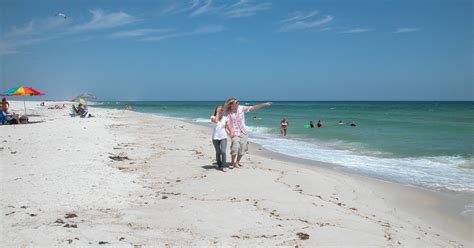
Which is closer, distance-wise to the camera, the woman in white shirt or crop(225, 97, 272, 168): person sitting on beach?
the woman in white shirt

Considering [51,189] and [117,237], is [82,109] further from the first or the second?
[117,237]

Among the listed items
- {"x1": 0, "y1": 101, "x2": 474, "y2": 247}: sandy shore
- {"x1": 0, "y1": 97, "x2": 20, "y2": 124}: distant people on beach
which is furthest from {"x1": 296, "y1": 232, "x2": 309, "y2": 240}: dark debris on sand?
{"x1": 0, "y1": 97, "x2": 20, "y2": 124}: distant people on beach

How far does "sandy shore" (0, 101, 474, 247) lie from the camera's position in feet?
15.3

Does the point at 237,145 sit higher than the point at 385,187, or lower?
higher

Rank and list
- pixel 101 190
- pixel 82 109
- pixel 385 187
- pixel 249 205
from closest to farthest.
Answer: pixel 249 205 → pixel 101 190 → pixel 385 187 → pixel 82 109

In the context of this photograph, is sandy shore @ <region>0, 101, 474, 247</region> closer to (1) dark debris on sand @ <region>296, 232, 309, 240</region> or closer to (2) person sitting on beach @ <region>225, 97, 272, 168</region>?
(1) dark debris on sand @ <region>296, 232, 309, 240</region>

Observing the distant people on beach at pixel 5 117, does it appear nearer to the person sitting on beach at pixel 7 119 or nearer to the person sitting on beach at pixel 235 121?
the person sitting on beach at pixel 7 119

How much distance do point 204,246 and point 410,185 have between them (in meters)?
6.84

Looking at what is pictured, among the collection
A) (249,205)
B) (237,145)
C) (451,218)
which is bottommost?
(451,218)

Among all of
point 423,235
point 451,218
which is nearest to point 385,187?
point 451,218

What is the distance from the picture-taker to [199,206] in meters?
6.04

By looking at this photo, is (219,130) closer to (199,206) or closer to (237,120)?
(237,120)

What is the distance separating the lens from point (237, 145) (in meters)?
9.42

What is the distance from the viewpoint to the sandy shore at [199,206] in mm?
4672
